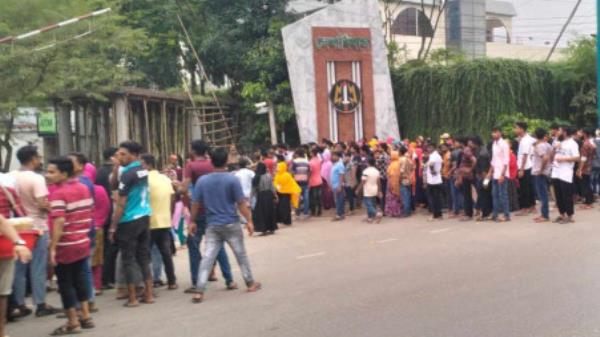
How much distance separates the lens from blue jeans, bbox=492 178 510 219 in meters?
14.2

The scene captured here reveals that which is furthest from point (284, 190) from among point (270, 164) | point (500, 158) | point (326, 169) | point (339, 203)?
point (500, 158)

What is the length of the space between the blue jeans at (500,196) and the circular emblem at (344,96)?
1026 cm

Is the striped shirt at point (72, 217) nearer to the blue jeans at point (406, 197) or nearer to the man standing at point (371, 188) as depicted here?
the man standing at point (371, 188)

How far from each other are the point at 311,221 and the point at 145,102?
8.35 metres

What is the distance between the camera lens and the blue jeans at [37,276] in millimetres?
8445

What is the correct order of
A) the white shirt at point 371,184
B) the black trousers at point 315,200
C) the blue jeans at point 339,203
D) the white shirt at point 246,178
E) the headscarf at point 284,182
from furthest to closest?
the black trousers at point 315,200 < the blue jeans at point 339,203 < the headscarf at point 284,182 < the white shirt at point 371,184 < the white shirt at point 246,178

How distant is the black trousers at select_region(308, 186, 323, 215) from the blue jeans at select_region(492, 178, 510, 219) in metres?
4.80

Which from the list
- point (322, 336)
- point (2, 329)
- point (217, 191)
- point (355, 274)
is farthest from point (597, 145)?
point (2, 329)

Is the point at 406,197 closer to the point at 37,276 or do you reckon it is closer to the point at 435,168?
the point at 435,168

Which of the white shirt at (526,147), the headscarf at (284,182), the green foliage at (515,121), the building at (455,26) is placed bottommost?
the headscarf at (284,182)

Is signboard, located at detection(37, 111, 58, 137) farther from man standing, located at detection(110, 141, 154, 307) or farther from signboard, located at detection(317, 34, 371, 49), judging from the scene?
man standing, located at detection(110, 141, 154, 307)

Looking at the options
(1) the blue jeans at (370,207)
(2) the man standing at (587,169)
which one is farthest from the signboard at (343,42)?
(2) the man standing at (587,169)

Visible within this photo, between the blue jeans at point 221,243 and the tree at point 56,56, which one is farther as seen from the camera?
the tree at point 56,56

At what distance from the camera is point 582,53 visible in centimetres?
2420
